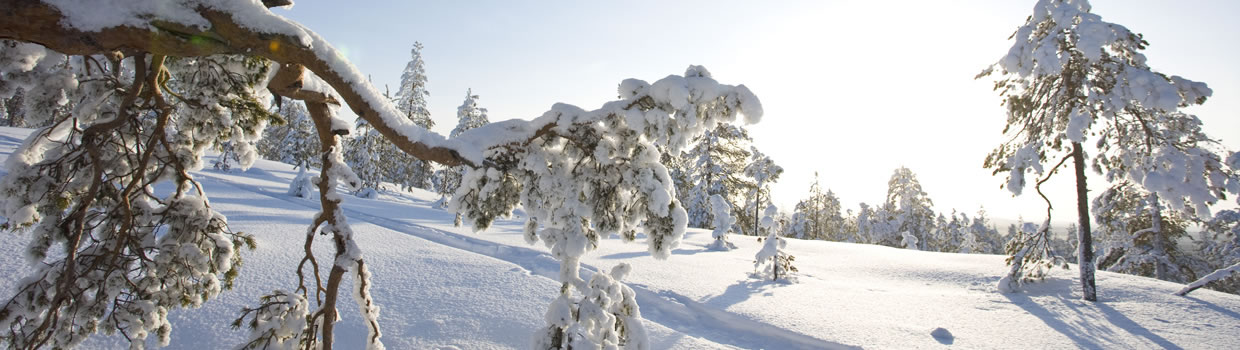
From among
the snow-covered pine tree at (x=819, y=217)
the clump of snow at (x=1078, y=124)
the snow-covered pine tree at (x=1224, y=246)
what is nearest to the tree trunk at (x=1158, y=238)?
the snow-covered pine tree at (x=1224, y=246)

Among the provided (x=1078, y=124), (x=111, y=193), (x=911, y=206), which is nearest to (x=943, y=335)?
(x=1078, y=124)

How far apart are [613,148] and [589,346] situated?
1.22 metres

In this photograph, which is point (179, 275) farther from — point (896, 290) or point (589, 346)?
point (896, 290)

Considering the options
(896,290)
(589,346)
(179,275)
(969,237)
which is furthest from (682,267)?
(969,237)

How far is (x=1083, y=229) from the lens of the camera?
9.30 m

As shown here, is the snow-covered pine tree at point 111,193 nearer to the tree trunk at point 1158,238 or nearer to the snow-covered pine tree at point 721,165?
the snow-covered pine tree at point 721,165

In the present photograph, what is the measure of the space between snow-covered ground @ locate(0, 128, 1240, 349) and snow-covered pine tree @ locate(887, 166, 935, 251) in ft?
107

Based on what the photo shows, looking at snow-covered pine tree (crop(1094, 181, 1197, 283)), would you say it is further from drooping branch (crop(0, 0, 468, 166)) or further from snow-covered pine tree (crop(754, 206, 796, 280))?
drooping branch (crop(0, 0, 468, 166))

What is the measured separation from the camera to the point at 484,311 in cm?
551

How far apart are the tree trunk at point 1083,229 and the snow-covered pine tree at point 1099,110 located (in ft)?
0.06

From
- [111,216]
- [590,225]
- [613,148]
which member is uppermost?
[613,148]

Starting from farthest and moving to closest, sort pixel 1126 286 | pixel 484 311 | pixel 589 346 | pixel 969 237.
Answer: pixel 969 237
pixel 1126 286
pixel 484 311
pixel 589 346

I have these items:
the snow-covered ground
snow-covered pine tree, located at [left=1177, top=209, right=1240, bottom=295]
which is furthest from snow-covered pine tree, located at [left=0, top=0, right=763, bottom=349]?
snow-covered pine tree, located at [left=1177, top=209, right=1240, bottom=295]

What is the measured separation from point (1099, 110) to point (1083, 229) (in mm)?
2338
